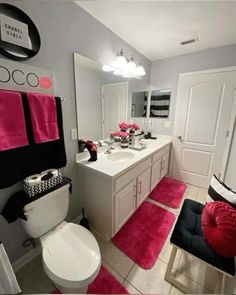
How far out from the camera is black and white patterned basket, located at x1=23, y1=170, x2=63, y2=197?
1.08 m

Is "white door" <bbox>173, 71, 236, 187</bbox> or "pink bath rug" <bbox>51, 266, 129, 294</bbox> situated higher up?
"white door" <bbox>173, 71, 236, 187</bbox>

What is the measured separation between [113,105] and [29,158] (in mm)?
1307

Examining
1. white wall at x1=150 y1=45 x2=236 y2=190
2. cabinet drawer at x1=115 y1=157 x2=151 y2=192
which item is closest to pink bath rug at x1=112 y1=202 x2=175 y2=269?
cabinet drawer at x1=115 y1=157 x2=151 y2=192

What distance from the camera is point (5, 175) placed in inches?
38.1

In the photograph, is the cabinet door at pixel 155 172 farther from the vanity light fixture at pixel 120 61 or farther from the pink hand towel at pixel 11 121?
the pink hand towel at pixel 11 121

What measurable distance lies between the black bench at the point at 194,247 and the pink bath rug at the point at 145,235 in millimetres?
257

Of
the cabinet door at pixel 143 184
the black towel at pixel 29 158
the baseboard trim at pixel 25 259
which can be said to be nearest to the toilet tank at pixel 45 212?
the black towel at pixel 29 158

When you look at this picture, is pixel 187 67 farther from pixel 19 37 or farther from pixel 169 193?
pixel 19 37

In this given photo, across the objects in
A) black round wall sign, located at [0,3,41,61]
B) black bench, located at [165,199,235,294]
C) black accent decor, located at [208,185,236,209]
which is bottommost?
black bench, located at [165,199,235,294]

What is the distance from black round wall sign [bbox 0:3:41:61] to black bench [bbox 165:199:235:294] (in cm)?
175

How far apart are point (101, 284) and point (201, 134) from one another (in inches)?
95.3

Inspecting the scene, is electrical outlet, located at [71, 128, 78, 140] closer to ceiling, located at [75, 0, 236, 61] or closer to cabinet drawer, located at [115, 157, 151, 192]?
cabinet drawer, located at [115, 157, 151, 192]

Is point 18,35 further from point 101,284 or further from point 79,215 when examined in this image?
point 101,284

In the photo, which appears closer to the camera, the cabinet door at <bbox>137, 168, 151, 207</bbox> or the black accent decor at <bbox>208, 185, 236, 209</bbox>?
the black accent decor at <bbox>208, 185, 236, 209</bbox>
